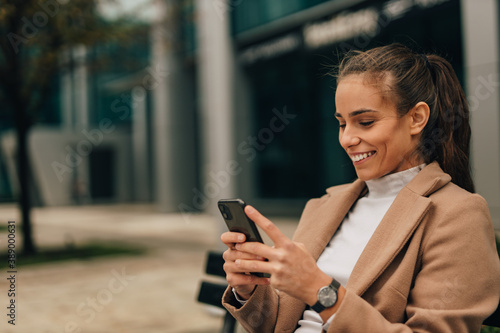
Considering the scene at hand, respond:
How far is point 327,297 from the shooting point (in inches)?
59.2

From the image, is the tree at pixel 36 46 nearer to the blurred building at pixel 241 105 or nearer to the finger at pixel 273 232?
the blurred building at pixel 241 105

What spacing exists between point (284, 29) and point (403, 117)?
1235 centimetres

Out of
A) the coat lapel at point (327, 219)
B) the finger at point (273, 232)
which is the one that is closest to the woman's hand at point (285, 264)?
the finger at point (273, 232)

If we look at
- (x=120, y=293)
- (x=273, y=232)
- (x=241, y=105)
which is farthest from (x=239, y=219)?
(x=241, y=105)

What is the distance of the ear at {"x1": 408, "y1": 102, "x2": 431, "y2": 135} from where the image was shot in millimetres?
1793

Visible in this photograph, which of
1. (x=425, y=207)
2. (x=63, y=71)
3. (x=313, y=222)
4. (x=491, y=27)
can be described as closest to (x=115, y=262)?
(x=63, y=71)

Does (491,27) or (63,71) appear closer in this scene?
(491,27)

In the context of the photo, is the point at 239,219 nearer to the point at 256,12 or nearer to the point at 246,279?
the point at 246,279

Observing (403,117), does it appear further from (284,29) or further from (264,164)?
(264,164)

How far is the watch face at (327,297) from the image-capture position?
4.92 feet

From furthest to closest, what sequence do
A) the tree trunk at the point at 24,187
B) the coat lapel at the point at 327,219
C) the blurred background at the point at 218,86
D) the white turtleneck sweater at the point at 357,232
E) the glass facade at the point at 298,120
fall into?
the glass facade at the point at 298,120 < the tree trunk at the point at 24,187 < the blurred background at the point at 218,86 < the coat lapel at the point at 327,219 < the white turtleneck sweater at the point at 357,232

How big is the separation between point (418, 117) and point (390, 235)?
0.41 meters

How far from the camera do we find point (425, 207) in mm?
1662

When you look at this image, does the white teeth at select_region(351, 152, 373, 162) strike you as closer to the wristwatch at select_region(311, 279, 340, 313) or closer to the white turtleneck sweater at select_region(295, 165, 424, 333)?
the white turtleneck sweater at select_region(295, 165, 424, 333)
